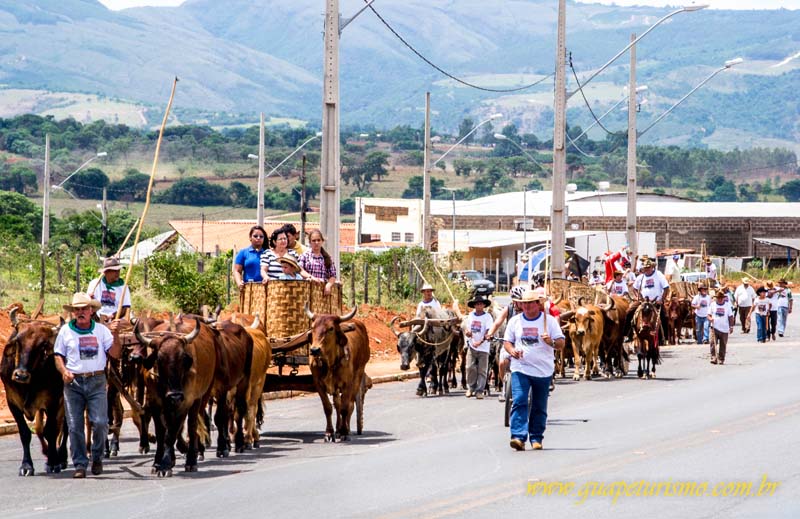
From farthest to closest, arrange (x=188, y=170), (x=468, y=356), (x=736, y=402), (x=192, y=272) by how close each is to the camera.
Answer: (x=188, y=170) → (x=192, y=272) → (x=468, y=356) → (x=736, y=402)

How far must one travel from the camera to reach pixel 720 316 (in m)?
32.5

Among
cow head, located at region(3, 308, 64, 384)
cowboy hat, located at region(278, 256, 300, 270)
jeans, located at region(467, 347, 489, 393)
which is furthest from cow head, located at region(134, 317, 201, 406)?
jeans, located at region(467, 347, 489, 393)

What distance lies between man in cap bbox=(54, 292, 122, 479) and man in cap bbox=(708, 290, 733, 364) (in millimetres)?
18976

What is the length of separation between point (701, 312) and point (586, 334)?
11701mm

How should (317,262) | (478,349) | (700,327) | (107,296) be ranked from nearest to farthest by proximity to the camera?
(107,296) < (317,262) < (478,349) < (700,327)

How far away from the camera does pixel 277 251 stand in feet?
66.5

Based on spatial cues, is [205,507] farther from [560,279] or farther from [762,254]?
[762,254]

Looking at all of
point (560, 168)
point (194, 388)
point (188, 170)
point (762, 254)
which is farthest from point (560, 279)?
point (188, 170)

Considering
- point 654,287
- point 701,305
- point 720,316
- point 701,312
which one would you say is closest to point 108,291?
point 654,287

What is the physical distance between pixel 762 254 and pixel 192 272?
67925 millimetres

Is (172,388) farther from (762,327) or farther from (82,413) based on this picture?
(762,327)

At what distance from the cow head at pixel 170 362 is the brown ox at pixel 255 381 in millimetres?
2333

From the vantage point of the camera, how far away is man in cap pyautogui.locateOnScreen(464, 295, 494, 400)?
24703 mm

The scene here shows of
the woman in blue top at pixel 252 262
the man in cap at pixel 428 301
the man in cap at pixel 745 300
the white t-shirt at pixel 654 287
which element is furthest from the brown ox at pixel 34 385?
the man in cap at pixel 745 300
